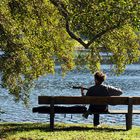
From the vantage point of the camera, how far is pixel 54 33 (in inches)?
853

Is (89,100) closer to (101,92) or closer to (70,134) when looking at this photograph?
(101,92)

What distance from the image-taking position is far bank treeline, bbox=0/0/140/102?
13609 mm

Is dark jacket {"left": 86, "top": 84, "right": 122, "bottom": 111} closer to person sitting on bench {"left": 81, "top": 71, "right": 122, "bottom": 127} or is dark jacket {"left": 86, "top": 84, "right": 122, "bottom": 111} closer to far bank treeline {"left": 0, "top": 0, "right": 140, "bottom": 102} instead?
person sitting on bench {"left": 81, "top": 71, "right": 122, "bottom": 127}

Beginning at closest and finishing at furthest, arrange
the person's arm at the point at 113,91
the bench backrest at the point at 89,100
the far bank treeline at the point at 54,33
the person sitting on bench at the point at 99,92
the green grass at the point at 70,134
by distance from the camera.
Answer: the green grass at the point at 70,134, the far bank treeline at the point at 54,33, the bench backrest at the point at 89,100, the person sitting on bench at the point at 99,92, the person's arm at the point at 113,91

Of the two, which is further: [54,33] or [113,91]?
[54,33]

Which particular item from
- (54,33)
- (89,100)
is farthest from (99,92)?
(54,33)

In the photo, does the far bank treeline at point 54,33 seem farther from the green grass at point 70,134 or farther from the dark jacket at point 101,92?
the green grass at point 70,134

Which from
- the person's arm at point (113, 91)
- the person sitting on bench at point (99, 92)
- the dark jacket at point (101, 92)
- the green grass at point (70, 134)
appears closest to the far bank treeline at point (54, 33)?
the person sitting on bench at point (99, 92)

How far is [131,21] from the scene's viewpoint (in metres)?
13.6

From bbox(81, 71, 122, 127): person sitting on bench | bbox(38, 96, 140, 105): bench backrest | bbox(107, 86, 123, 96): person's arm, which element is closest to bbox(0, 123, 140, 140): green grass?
A: bbox(81, 71, 122, 127): person sitting on bench

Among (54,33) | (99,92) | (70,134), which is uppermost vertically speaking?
(54,33)

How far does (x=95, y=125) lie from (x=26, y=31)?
15.1 ft

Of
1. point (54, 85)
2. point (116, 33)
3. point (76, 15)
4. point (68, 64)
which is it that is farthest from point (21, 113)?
point (54, 85)

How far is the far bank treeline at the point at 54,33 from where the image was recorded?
1361cm
